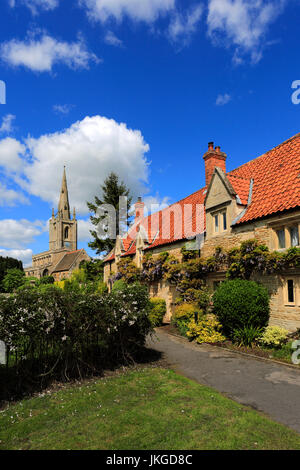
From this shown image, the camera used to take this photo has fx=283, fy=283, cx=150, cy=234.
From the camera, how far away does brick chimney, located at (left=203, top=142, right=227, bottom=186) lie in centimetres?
1841

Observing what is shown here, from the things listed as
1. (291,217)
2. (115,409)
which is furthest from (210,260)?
(115,409)

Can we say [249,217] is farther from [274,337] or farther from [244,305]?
[274,337]

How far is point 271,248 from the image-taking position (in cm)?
1171

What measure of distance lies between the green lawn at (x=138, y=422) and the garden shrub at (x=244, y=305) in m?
4.74

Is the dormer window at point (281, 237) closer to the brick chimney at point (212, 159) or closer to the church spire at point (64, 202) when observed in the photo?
the brick chimney at point (212, 159)

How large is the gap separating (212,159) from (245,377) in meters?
13.7

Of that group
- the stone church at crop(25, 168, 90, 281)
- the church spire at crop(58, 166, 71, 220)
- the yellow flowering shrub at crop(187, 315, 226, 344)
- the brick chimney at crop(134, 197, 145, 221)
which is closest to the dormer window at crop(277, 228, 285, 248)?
the yellow flowering shrub at crop(187, 315, 226, 344)

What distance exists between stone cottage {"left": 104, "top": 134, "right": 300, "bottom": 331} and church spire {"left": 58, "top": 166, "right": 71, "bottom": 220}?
87.8m

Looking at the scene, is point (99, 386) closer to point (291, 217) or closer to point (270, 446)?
point (270, 446)

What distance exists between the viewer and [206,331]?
13000 mm

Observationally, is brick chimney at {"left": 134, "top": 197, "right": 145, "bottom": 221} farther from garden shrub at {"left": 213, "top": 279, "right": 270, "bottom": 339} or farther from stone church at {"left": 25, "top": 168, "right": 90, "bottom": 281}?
stone church at {"left": 25, "top": 168, "right": 90, "bottom": 281}

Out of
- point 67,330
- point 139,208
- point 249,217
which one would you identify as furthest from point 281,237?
point 139,208

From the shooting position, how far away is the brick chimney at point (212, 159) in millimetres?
18406

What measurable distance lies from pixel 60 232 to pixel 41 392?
97751 millimetres
